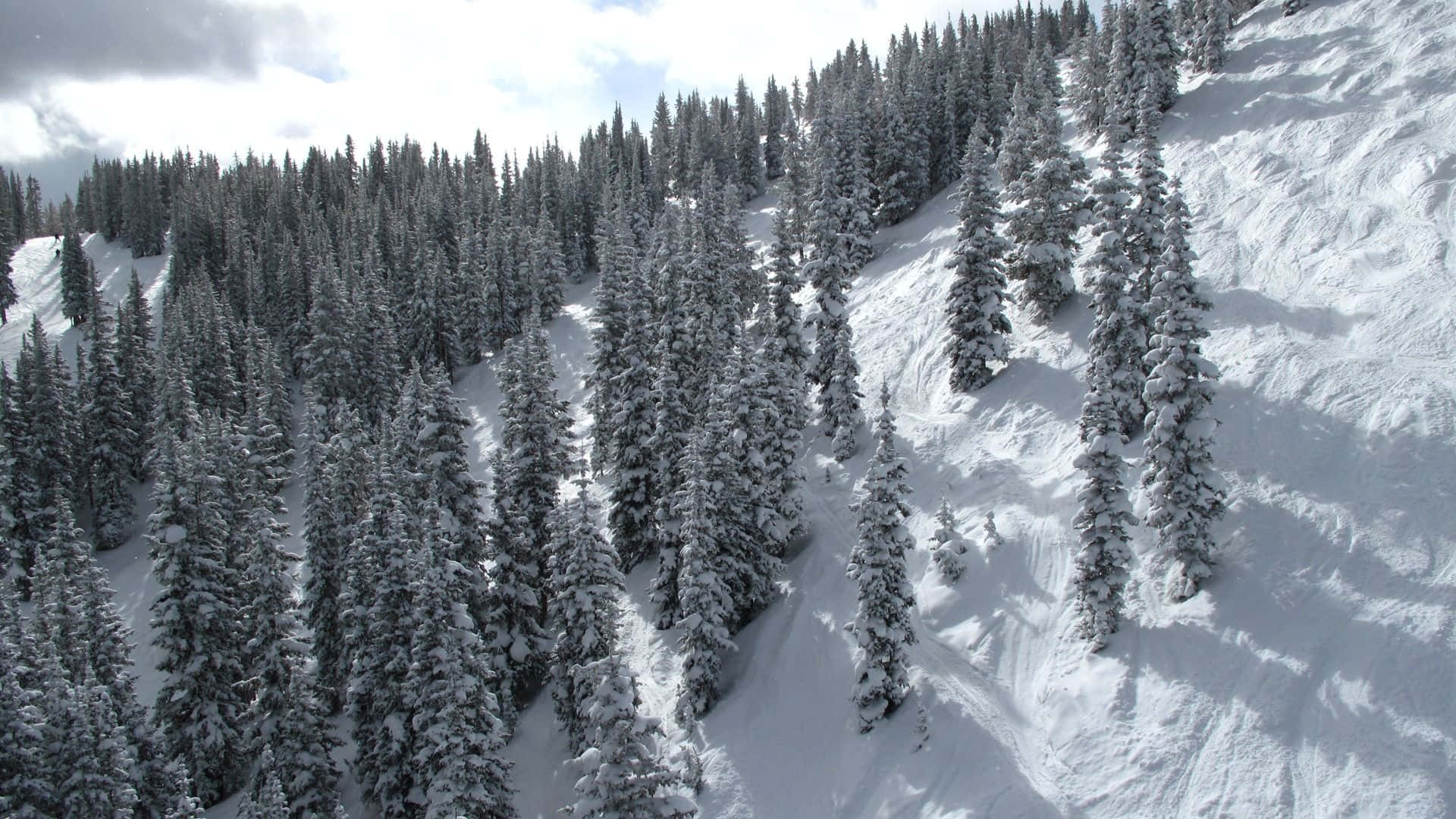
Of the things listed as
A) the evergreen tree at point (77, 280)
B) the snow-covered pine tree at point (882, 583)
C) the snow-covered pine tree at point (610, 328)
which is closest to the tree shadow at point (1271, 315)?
the snow-covered pine tree at point (882, 583)

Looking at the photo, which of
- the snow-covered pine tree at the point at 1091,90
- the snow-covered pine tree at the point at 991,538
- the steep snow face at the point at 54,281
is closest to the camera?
the snow-covered pine tree at the point at 991,538

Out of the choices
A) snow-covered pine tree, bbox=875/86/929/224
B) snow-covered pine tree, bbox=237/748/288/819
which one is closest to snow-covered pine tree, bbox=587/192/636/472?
snow-covered pine tree, bbox=237/748/288/819

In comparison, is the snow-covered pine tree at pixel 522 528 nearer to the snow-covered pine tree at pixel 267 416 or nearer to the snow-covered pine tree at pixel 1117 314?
the snow-covered pine tree at pixel 1117 314

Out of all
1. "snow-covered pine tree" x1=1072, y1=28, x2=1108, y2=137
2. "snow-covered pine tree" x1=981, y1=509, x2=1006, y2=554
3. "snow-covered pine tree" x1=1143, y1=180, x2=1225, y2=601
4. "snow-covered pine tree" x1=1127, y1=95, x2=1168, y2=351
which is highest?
"snow-covered pine tree" x1=1072, y1=28, x2=1108, y2=137

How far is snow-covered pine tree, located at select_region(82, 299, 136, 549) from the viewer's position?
5734 cm

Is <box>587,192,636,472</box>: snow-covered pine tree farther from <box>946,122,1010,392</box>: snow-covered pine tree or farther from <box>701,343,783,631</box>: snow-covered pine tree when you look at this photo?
<box>946,122,1010,392</box>: snow-covered pine tree

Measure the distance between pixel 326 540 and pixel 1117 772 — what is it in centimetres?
3135

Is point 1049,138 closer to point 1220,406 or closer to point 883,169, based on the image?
point 1220,406

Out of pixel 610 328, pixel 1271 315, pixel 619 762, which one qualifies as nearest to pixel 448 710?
pixel 619 762

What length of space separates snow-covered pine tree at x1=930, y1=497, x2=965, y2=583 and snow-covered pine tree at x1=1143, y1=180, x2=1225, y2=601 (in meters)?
7.24

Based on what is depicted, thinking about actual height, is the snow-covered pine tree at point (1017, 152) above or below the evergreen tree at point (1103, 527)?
above

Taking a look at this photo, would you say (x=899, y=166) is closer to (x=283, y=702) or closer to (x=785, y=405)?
(x=785, y=405)

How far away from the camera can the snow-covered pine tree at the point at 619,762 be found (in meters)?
18.0

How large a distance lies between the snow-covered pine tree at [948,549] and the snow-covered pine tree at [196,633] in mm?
27141
